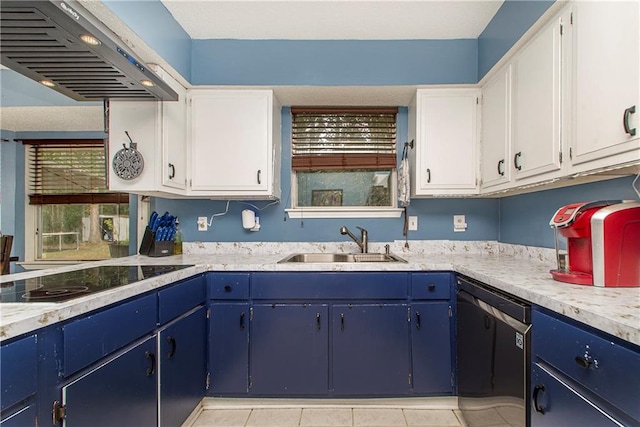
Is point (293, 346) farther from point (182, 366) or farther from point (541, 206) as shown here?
point (541, 206)

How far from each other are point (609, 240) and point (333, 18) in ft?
6.19

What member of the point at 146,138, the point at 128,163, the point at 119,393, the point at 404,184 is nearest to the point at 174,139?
the point at 146,138

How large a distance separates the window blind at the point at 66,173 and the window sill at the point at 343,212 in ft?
7.09

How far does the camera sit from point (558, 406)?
37.8 inches

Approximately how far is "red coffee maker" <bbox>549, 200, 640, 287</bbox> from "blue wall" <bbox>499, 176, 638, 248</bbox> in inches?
15.3

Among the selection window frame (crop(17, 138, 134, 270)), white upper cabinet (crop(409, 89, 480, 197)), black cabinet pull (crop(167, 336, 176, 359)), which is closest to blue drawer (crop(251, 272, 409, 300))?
black cabinet pull (crop(167, 336, 176, 359))

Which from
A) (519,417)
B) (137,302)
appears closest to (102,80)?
(137,302)

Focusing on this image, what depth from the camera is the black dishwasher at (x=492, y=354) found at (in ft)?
3.82

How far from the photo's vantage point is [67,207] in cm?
321

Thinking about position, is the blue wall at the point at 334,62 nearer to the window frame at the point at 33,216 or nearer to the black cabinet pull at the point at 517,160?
the black cabinet pull at the point at 517,160

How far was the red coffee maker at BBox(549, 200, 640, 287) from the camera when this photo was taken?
1.10 meters

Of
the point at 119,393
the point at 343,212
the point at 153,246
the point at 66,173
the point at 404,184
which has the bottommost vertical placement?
the point at 119,393

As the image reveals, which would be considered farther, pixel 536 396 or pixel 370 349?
pixel 370 349

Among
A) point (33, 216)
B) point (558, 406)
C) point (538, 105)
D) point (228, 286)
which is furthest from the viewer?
point (33, 216)
